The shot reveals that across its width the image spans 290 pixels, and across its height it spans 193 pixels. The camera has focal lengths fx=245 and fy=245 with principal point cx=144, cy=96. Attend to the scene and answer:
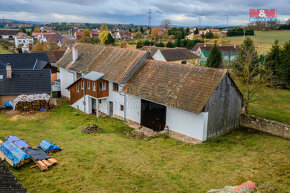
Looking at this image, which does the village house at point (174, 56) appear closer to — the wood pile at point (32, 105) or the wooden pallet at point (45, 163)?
the wood pile at point (32, 105)

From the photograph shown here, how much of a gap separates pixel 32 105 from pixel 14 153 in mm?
15027

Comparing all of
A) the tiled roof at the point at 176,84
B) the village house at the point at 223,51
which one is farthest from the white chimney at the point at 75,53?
the village house at the point at 223,51

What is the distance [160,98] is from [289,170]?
11142mm

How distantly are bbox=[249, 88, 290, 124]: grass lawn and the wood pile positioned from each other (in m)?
24.3

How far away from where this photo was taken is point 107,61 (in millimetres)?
29516

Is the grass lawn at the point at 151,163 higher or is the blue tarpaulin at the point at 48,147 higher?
the blue tarpaulin at the point at 48,147

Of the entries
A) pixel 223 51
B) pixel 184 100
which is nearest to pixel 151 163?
pixel 184 100

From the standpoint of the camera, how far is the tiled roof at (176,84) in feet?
66.8

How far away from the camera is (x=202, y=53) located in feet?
222

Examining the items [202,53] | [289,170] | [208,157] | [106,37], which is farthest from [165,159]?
[106,37]

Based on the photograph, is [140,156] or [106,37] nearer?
[140,156]

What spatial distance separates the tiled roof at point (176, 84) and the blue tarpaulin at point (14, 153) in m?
11.4

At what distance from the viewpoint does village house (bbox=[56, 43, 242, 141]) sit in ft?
67.4

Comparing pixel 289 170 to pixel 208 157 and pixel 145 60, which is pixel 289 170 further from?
pixel 145 60
